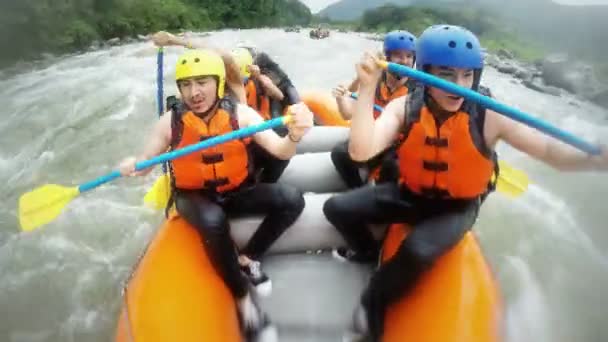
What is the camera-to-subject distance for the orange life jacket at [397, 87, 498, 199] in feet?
6.95

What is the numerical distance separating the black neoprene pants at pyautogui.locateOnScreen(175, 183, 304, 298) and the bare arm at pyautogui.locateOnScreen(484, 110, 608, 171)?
1051mm

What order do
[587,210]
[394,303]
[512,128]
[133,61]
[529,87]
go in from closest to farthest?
1. [512,128]
2. [394,303]
3. [587,210]
4. [529,87]
5. [133,61]

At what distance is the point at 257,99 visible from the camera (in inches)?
170

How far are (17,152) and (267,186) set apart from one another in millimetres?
5384

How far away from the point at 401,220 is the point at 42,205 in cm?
185

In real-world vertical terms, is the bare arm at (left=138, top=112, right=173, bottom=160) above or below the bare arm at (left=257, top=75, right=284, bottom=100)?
above

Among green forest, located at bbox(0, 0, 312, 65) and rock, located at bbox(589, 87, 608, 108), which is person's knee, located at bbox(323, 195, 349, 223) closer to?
rock, located at bbox(589, 87, 608, 108)

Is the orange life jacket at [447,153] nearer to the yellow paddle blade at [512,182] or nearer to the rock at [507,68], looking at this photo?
the yellow paddle blade at [512,182]

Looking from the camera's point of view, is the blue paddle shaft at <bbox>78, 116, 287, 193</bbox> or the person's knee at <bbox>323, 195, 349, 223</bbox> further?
the person's knee at <bbox>323, 195, 349, 223</bbox>

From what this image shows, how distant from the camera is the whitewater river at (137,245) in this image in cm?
269

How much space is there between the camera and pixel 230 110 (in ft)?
8.36

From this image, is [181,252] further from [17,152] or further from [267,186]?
[17,152]

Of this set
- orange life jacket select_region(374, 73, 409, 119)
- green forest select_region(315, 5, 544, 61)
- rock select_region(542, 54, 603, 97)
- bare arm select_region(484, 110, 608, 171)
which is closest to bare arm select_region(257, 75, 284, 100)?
orange life jacket select_region(374, 73, 409, 119)

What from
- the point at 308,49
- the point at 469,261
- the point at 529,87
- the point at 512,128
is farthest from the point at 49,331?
the point at 308,49
